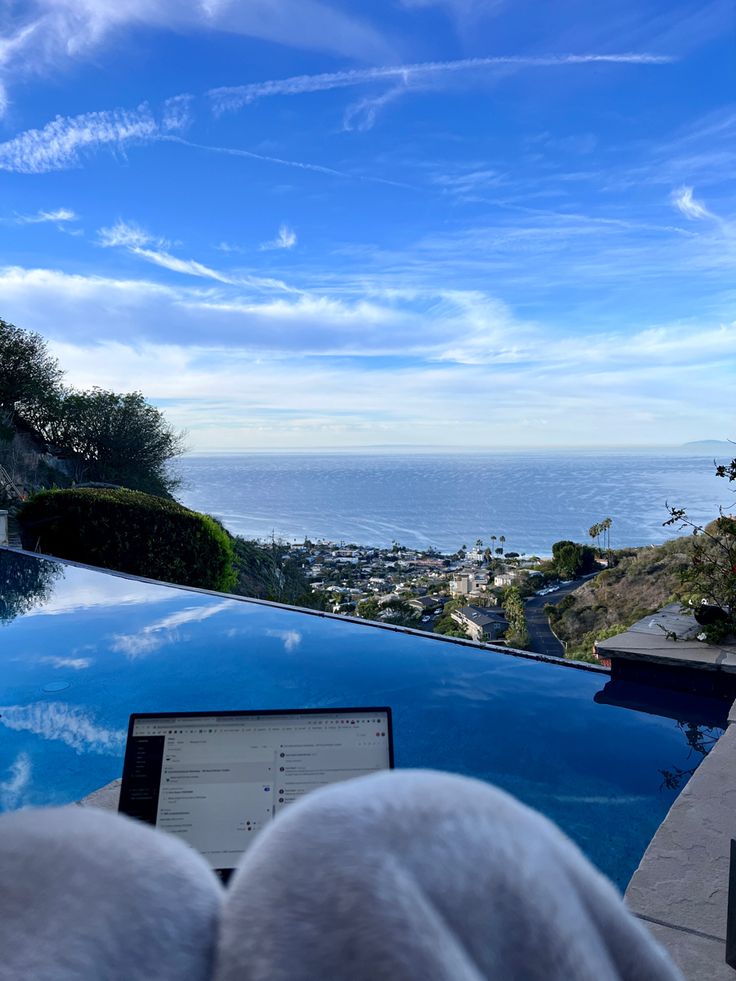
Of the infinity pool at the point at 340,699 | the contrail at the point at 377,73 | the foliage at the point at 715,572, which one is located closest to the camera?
the infinity pool at the point at 340,699

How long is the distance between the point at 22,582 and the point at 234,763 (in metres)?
7.57

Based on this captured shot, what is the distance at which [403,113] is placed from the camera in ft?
31.4

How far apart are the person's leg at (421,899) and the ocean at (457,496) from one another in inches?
201

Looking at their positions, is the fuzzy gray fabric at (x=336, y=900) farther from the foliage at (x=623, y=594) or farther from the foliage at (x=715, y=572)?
the foliage at (x=623, y=594)

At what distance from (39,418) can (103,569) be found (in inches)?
299

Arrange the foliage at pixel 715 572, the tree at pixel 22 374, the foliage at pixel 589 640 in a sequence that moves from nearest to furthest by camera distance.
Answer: the foliage at pixel 715 572, the foliage at pixel 589 640, the tree at pixel 22 374

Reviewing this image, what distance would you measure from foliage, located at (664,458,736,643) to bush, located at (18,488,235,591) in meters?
5.68

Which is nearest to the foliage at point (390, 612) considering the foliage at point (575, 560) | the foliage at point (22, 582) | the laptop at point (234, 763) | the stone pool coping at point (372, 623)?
the stone pool coping at point (372, 623)

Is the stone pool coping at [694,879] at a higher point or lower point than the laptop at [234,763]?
lower

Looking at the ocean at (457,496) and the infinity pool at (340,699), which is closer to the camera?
the infinity pool at (340,699)

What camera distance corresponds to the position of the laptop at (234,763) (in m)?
1.33

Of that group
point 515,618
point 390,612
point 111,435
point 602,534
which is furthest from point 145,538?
point 111,435

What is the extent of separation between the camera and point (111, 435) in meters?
14.2

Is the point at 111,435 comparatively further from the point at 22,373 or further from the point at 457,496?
the point at 457,496
